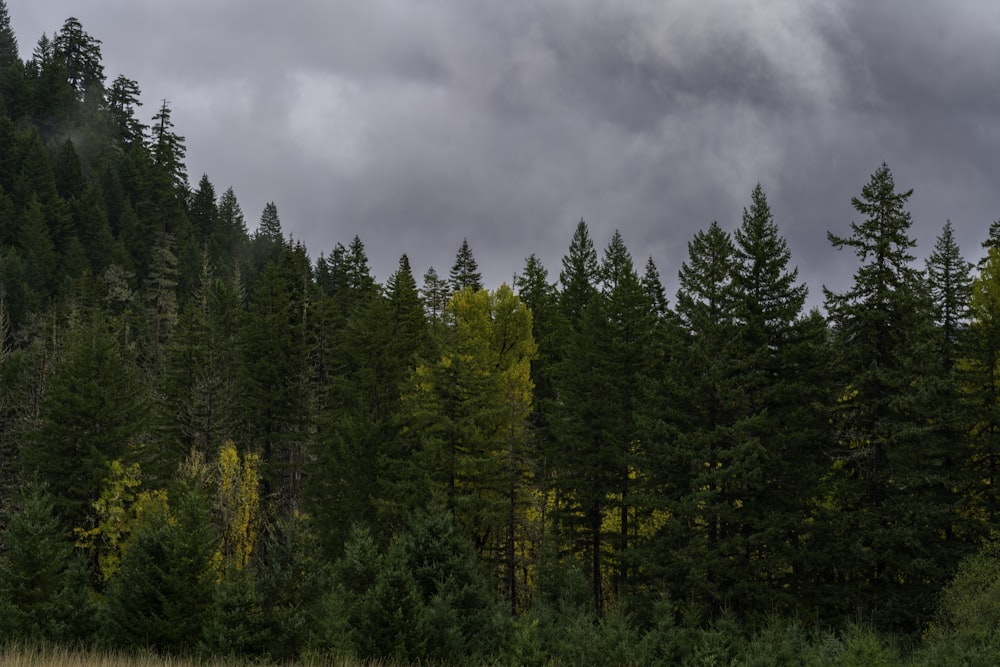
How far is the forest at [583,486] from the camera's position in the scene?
21.3 metres

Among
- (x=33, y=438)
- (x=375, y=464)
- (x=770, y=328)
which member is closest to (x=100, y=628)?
(x=375, y=464)

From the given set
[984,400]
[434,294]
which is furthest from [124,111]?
[984,400]

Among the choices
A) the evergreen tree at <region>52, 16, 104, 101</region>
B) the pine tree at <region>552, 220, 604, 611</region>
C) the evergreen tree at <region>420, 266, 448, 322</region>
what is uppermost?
the evergreen tree at <region>52, 16, 104, 101</region>

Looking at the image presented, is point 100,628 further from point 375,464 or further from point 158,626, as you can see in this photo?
point 375,464

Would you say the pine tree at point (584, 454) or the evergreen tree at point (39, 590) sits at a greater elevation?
the pine tree at point (584, 454)

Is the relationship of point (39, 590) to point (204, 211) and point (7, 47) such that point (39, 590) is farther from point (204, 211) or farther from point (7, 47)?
point (7, 47)

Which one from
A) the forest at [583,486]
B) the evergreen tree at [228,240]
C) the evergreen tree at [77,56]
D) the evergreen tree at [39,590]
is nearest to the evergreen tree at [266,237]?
the evergreen tree at [228,240]

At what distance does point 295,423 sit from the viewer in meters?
44.9

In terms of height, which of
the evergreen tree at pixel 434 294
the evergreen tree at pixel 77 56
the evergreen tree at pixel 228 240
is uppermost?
the evergreen tree at pixel 77 56

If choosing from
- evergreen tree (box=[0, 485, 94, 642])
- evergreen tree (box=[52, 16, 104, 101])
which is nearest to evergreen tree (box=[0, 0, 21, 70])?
evergreen tree (box=[52, 16, 104, 101])

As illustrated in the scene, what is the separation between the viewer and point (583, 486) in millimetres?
35719

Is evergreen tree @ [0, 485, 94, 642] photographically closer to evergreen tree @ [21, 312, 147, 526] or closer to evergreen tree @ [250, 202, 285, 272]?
evergreen tree @ [21, 312, 147, 526]

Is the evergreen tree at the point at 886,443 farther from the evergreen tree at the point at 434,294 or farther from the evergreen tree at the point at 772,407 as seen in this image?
the evergreen tree at the point at 434,294

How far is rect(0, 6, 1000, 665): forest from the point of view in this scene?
21266mm
